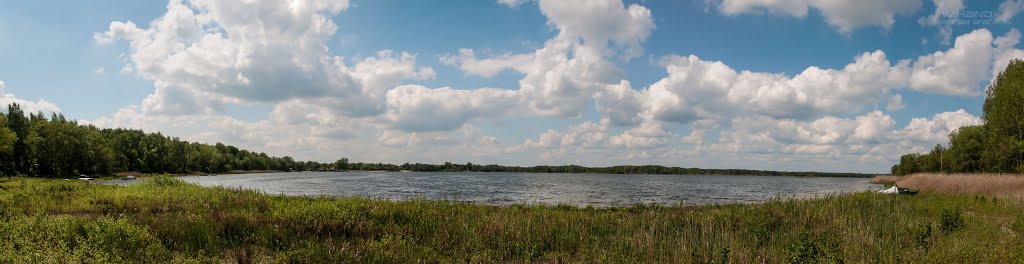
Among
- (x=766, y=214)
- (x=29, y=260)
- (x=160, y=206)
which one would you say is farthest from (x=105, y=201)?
(x=766, y=214)

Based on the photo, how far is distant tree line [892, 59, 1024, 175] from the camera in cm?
5325

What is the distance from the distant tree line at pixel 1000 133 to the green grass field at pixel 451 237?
43217mm

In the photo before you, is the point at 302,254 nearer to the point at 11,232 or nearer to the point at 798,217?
the point at 11,232

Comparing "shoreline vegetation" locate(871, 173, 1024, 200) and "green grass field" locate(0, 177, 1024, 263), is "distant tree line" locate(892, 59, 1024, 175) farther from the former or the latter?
"green grass field" locate(0, 177, 1024, 263)

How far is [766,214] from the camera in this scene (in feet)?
74.5

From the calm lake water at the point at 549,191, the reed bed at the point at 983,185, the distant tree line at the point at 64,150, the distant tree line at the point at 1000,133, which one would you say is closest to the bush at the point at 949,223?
the reed bed at the point at 983,185

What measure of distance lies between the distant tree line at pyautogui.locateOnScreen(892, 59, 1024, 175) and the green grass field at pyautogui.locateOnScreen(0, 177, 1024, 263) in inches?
1701

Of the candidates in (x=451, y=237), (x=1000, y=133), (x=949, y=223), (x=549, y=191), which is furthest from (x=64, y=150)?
(x=1000, y=133)

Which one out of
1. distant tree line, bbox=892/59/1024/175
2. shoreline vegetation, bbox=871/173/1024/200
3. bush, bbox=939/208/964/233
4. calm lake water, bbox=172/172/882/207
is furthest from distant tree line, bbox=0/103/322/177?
distant tree line, bbox=892/59/1024/175

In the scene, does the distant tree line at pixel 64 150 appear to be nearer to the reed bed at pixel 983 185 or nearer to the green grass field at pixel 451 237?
the green grass field at pixel 451 237

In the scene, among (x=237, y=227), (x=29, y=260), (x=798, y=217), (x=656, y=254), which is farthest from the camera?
(x=798, y=217)

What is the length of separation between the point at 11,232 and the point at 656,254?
1543cm

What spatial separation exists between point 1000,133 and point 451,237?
7207cm

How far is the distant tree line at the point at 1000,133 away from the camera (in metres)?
53.2
